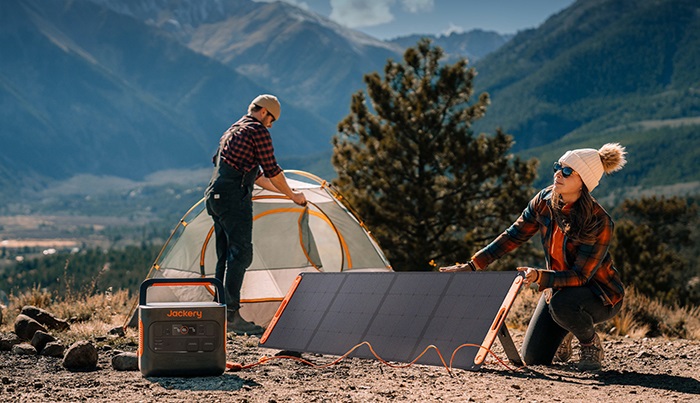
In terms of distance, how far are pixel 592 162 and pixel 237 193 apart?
143 inches

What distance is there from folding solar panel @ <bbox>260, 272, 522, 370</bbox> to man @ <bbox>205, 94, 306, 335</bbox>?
3.28 feet

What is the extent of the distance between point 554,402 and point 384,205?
19.9m

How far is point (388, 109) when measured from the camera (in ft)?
87.7

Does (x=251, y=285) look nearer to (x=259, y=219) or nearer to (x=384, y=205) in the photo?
(x=259, y=219)

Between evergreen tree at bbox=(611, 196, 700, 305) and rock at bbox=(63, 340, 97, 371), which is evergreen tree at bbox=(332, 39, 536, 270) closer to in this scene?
evergreen tree at bbox=(611, 196, 700, 305)

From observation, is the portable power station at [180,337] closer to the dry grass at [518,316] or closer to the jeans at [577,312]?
the jeans at [577,312]

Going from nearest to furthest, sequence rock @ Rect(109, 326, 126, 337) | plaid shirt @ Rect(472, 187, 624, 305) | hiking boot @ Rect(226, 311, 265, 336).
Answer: plaid shirt @ Rect(472, 187, 624, 305) < rock @ Rect(109, 326, 126, 337) < hiking boot @ Rect(226, 311, 265, 336)

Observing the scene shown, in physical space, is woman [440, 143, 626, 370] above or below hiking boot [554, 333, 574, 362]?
above

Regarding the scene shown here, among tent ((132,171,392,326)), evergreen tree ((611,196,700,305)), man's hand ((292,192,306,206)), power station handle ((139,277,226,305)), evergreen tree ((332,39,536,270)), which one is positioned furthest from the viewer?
evergreen tree ((611,196,700,305))

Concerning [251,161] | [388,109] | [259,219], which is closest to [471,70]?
[388,109]

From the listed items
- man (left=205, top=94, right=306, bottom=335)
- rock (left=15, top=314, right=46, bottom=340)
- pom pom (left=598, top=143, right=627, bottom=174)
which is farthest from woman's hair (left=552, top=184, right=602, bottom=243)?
rock (left=15, top=314, right=46, bottom=340)

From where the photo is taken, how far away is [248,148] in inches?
331

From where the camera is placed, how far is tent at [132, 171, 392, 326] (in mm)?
10164

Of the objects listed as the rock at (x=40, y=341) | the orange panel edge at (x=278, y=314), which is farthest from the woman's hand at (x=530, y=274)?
the rock at (x=40, y=341)
